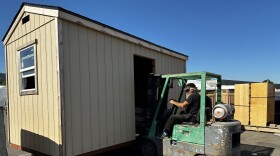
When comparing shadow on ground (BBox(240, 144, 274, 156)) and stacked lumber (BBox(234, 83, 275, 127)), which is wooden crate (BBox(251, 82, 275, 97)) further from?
shadow on ground (BBox(240, 144, 274, 156))

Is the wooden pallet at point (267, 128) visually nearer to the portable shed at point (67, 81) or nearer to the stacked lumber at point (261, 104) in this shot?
the stacked lumber at point (261, 104)

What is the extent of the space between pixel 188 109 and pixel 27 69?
4138 millimetres

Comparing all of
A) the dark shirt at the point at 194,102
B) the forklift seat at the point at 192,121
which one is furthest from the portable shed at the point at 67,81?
the dark shirt at the point at 194,102

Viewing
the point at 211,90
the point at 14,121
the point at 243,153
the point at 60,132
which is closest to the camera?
the point at 60,132

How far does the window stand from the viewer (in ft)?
18.2

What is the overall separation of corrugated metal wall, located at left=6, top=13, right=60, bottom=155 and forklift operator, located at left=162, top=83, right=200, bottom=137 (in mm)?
2642

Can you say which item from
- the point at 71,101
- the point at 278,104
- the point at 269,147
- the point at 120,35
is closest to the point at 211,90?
the point at 278,104

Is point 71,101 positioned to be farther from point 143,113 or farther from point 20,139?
point 143,113

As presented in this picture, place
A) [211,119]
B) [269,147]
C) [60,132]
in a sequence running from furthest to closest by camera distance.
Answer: [269,147] < [211,119] < [60,132]

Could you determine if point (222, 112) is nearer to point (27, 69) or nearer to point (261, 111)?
point (27, 69)

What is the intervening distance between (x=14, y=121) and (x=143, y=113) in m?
3.69

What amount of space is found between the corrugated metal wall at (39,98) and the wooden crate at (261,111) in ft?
31.1

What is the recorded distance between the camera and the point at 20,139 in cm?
611

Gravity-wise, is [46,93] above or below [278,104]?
above
